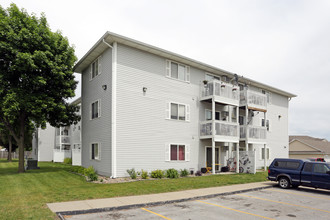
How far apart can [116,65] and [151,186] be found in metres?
7.89

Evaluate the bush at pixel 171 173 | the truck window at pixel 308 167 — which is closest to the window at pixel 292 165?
the truck window at pixel 308 167

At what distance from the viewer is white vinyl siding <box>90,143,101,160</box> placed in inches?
713

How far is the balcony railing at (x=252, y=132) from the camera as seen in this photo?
22.2m

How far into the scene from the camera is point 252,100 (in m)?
23.4

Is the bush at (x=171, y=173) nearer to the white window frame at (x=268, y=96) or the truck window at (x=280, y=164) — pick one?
the truck window at (x=280, y=164)

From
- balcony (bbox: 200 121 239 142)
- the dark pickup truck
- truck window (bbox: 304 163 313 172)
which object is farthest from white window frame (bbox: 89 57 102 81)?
truck window (bbox: 304 163 313 172)

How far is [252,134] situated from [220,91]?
5.24 m

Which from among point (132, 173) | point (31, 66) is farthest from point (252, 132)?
point (31, 66)

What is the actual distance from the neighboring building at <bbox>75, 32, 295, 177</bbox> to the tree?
2344mm

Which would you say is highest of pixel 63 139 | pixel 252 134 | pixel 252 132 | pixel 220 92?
pixel 220 92

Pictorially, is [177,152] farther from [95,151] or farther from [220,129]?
[95,151]

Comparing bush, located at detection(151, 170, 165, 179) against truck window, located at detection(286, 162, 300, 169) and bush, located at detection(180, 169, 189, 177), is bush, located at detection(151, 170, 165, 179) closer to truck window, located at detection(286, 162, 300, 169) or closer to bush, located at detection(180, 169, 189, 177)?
Result: bush, located at detection(180, 169, 189, 177)

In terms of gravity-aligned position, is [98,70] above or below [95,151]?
above

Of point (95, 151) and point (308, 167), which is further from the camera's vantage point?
point (95, 151)
